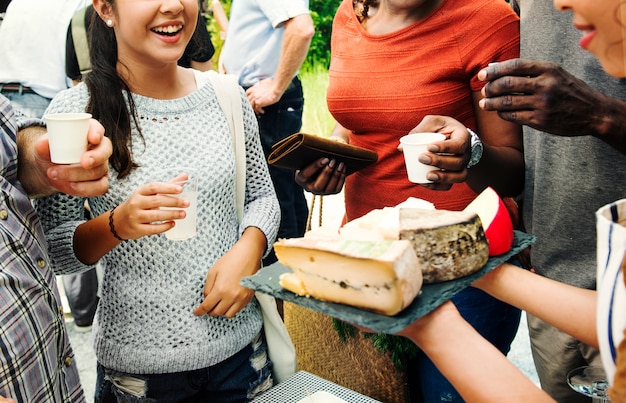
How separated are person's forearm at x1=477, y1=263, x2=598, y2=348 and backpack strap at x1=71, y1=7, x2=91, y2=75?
228 cm

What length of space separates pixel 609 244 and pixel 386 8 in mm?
1344

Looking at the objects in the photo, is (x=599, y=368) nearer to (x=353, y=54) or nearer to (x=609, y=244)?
(x=609, y=244)

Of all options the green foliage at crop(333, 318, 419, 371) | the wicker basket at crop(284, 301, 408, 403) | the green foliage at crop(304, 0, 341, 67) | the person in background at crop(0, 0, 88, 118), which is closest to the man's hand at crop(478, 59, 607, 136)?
the green foliage at crop(333, 318, 419, 371)

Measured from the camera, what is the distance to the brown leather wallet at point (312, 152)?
5.65 ft

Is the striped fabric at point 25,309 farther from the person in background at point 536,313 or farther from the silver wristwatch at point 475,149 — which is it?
the silver wristwatch at point 475,149

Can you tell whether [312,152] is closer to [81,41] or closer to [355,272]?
[355,272]

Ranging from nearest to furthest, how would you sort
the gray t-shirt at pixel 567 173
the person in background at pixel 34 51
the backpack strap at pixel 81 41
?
the gray t-shirt at pixel 567 173 → the backpack strap at pixel 81 41 → the person in background at pixel 34 51

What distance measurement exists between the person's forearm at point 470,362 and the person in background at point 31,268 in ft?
2.67

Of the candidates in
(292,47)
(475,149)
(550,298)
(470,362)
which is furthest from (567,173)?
(292,47)

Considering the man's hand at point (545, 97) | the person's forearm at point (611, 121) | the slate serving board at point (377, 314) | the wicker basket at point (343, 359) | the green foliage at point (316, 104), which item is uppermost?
the man's hand at point (545, 97)

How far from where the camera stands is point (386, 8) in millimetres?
1949

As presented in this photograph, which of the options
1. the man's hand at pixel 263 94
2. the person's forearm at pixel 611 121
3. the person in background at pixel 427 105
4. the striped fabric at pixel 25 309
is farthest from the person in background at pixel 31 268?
the man's hand at pixel 263 94

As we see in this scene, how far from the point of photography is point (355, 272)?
104 cm

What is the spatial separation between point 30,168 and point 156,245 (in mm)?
374
